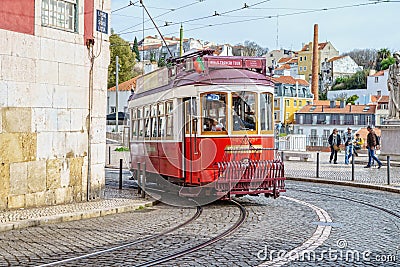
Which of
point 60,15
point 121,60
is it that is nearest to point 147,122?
point 60,15

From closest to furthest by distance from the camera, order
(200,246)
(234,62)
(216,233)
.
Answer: (200,246) < (216,233) < (234,62)

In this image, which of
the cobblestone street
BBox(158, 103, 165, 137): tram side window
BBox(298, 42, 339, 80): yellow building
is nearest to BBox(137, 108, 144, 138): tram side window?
BBox(158, 103, 165, 137): tram side window

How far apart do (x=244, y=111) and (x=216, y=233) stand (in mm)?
4379

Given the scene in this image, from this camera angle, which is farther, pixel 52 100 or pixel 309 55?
pixel 309 55

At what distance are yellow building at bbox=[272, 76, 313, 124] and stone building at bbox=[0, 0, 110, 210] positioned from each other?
3129 inches

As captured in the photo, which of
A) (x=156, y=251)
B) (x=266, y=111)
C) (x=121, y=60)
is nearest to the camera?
(x=156, y=251)

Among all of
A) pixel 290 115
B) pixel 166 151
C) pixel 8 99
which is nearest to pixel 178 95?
pixel 166 151

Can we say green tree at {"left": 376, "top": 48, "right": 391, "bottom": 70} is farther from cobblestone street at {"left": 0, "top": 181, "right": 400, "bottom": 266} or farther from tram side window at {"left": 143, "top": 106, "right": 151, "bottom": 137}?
cobblestone street at {"left": 0, "top": 181, "right": 400, "bottom": 266}

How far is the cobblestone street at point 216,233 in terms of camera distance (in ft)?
26.3

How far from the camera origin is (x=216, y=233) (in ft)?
33.0

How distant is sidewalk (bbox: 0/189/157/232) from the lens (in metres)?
10.8

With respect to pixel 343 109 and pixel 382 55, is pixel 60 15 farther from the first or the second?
pixel 382 55

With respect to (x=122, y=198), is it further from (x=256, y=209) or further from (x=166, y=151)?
A: (x=256, y=209)

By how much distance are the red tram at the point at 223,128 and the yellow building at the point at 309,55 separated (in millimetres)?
115446
